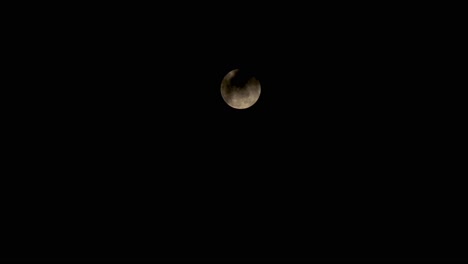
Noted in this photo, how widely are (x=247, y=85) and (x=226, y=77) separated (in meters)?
0.38

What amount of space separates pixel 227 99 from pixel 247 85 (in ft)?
1.22

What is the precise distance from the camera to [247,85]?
14.8ft

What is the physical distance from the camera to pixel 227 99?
4.55m

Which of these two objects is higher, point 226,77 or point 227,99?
point 226,77

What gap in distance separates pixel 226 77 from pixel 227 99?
1.22 ft

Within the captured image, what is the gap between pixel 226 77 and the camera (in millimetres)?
4652
